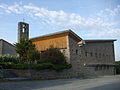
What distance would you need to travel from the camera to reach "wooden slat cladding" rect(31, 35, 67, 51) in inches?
A: 1641

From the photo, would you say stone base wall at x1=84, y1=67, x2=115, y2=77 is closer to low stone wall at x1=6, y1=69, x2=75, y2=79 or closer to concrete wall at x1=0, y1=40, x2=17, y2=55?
low stone wall at x1=6, y1=69, x2=75, y2=79

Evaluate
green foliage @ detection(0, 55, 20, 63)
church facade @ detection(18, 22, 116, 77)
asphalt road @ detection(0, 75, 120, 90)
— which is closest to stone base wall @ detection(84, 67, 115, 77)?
church facade @ detection(18, 22, 116, 77)

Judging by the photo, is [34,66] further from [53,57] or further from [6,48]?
[6,48]

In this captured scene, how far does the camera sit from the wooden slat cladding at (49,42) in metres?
41.7

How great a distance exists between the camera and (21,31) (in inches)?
1900

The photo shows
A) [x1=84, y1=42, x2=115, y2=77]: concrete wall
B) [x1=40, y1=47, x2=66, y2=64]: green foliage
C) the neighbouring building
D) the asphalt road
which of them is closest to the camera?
the asphalt road

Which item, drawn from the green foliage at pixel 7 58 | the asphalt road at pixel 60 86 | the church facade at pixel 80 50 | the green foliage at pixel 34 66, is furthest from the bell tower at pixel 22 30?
the asphalt road at pixel 60 86

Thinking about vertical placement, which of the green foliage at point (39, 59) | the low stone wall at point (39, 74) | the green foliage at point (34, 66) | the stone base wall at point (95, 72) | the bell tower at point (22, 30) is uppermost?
the bell tower at point (22, 30)

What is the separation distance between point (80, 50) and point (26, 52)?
34.8 ft

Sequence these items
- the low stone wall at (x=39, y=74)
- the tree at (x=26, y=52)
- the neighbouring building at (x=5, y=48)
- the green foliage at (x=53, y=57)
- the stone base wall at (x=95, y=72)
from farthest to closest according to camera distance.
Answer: the neighbouring building at (x=5, y=48), the stone base wall at (x=95, y=72), the tree at (x=26, y=52), the green foliage at (x=53, y=57), the low stone wall at (x=39, y=74)

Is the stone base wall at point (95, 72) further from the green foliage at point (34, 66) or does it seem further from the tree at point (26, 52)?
the tree at point (26, 52)

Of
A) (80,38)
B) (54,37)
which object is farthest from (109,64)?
(54,37)

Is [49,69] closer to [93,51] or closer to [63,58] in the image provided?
[63,58]

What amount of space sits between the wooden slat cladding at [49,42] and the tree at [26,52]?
6.82ft
